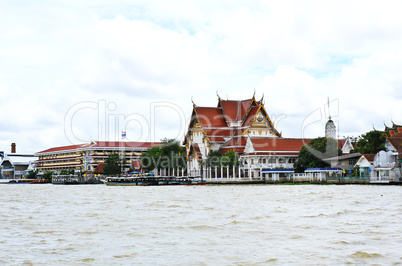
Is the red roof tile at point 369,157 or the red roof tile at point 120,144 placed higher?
the red roof tile at point 120,144

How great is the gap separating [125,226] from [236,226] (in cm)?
346

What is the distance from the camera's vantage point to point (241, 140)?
268 ft

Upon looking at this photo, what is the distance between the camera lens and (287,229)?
52.8 feet

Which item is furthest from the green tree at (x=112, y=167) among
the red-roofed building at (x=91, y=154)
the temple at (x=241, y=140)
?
the temple at (x=241, y=140)

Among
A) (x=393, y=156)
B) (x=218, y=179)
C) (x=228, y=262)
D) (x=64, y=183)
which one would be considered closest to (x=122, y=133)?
(x=64, y=183)

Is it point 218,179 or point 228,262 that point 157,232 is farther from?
point 218,179

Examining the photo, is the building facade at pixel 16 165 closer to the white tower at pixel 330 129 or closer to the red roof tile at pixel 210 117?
the red roof tile at pixel 210 117

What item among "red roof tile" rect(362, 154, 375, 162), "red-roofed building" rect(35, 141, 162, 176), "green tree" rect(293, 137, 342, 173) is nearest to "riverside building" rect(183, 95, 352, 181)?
"green tree" rect(293, 137, 342, 173)

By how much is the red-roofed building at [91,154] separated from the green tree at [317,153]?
48830mm

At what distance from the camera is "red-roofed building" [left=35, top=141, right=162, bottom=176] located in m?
115

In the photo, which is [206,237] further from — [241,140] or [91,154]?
[91,154]

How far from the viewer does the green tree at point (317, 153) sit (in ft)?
217

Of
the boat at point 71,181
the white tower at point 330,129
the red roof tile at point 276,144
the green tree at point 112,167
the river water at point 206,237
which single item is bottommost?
the river water at point 206,237

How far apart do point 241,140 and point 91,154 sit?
147ft
